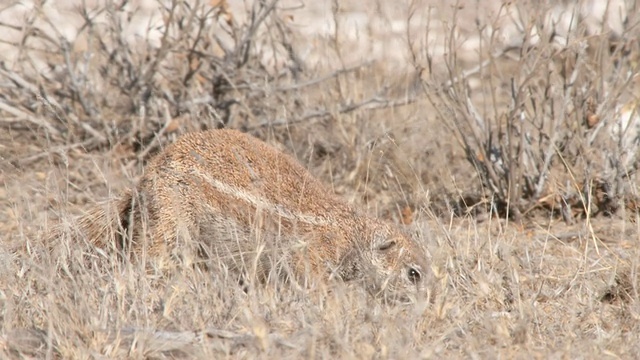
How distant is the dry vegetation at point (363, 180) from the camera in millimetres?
3586

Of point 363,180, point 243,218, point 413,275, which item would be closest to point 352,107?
point 363,180

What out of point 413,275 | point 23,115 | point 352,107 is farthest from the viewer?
point 352,107

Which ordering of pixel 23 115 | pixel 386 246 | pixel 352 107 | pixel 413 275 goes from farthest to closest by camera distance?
pixel 352 107
pixel 23 115
pixel 386 246
pixel 413 275

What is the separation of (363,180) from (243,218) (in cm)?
200

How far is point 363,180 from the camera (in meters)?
6.52

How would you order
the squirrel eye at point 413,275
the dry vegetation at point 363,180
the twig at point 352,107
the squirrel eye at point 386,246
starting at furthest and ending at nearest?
the twig at point 352,107 → the squirrel eye at point 386,246 → the squirrel eye at point 413,275 → the dry vegetation at point 363,180

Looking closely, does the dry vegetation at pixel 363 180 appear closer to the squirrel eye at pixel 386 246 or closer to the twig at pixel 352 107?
the twig at pixel 352 107

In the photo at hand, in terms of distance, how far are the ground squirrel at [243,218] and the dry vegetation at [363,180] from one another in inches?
7.5

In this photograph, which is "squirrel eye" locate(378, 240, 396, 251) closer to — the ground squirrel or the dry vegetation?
the ground squirrel

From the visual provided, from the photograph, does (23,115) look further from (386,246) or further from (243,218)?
(386,246)

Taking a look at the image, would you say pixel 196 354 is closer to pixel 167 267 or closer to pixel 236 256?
pixel 167 267

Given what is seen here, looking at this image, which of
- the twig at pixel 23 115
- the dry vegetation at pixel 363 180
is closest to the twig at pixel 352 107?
the dry vegetation at pixel 363 180

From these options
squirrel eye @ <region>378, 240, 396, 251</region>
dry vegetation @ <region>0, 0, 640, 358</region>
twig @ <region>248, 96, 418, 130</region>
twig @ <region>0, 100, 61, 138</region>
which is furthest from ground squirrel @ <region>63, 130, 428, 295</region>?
twig @ <region>248, 96, 418, 130</region>

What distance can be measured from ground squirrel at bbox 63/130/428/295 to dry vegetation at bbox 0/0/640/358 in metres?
0.19
